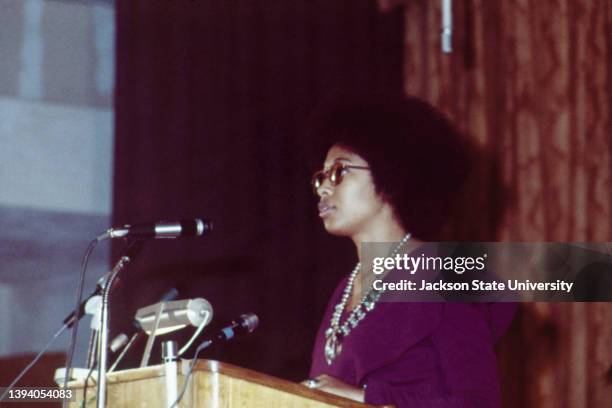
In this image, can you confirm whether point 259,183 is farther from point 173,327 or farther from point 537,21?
point 173,327

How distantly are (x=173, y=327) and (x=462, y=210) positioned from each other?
2.00 metres

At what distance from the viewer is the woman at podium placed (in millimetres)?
1903

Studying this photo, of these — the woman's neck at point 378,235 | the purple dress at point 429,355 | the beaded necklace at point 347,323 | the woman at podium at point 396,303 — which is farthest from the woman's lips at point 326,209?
the purple dress at point 429,355

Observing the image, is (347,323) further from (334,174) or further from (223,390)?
(223,390)

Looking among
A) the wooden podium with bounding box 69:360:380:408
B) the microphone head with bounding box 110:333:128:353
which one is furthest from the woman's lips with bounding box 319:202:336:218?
the wooden podium with bounding box 69:360:380:408

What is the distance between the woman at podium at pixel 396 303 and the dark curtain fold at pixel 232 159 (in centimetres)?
75

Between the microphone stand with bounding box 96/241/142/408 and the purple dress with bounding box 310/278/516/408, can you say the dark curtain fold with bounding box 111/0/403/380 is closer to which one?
the purple dress with bounding box 310/278/516/408

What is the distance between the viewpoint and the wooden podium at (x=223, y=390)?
4.68ft

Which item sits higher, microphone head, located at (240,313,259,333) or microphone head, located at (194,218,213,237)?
microphone head, located at (194,218,213,237)

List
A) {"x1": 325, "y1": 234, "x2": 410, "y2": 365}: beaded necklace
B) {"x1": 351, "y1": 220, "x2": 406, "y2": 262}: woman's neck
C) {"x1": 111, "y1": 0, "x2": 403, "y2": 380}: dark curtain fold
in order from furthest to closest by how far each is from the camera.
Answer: {"x1": 111, "y1": 0, "x2": 403, "y2": 380}: dark curtain fold
{"x1": 351, "y1": 220, "x2": 406, "y2": 262}: woman's neck
{"x1": 325, "y1": 234, "x2": 410, "y2": 365}: beaded necklace

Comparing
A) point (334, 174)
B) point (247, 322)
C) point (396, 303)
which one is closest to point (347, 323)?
point (396, 303)

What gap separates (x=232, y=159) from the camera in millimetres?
3549

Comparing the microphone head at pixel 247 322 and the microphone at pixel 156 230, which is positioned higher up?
the microphone at pixel 156 230

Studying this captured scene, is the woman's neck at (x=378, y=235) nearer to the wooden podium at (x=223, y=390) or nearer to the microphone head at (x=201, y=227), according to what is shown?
the microphone head at (x=201, y=227)
